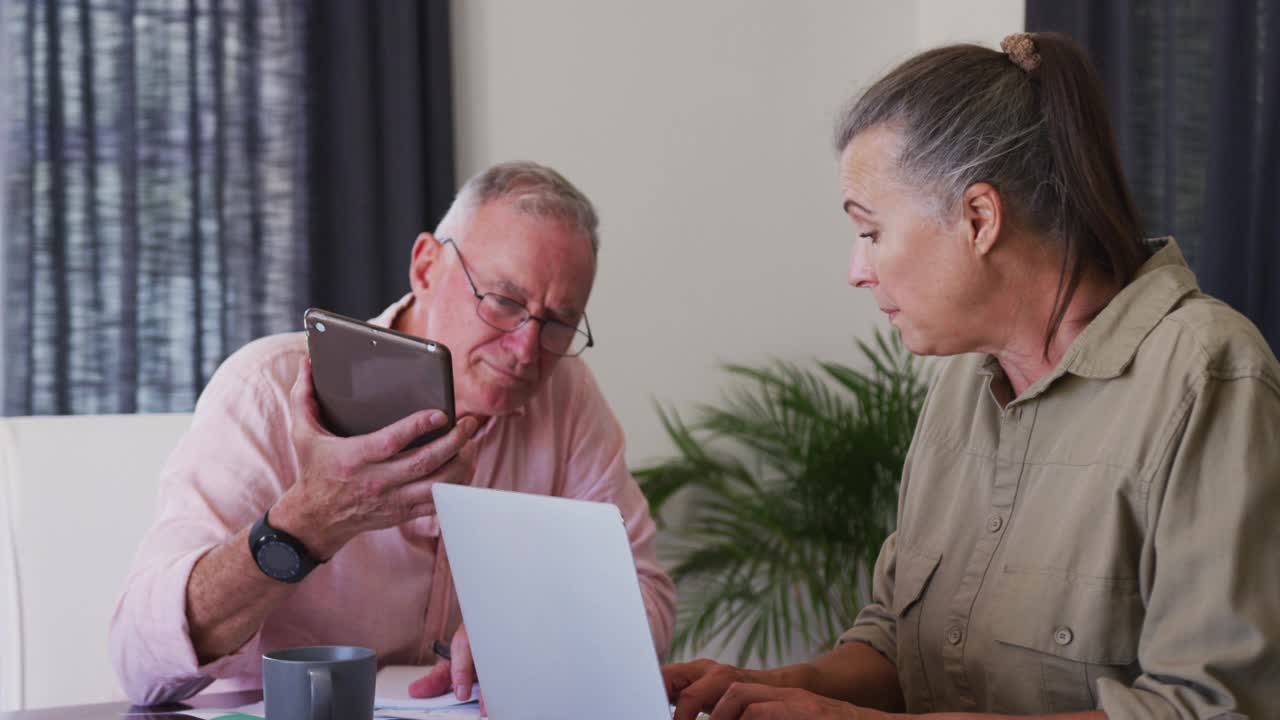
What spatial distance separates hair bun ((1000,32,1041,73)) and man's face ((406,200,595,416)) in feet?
2.02

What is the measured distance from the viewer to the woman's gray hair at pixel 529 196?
5.44 feet

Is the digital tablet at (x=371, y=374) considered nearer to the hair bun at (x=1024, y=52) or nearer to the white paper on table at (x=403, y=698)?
the white paper on table at (x=403, y=698)

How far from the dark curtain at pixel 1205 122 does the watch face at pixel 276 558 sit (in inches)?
78.1

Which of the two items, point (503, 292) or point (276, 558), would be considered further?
point (503, 292)

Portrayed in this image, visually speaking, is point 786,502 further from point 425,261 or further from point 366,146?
point 425,261

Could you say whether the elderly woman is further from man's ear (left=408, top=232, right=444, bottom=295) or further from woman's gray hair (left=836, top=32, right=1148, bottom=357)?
man's ear (left=408, top=232, right=444, bottom=295)

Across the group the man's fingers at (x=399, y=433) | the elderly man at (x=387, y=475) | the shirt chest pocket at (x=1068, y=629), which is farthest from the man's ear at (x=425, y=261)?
the shirt chest pocket at (x=1068, y=629)

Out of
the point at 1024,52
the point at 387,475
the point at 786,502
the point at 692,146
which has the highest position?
the point at 692,146

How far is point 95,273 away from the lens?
2789 mm

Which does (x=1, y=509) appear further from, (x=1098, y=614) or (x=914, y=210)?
(x=1098, y=614)

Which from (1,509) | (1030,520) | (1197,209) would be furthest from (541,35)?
(1030,520)

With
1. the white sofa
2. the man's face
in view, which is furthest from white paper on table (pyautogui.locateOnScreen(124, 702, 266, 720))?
the man's face

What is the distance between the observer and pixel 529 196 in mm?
1661

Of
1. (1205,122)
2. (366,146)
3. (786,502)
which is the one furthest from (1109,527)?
(366,146)
